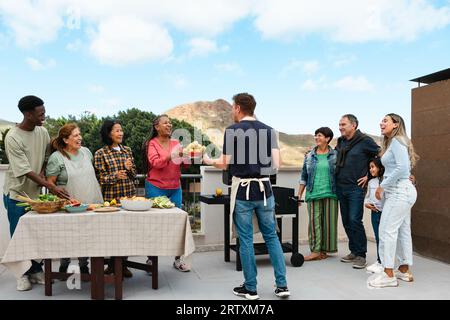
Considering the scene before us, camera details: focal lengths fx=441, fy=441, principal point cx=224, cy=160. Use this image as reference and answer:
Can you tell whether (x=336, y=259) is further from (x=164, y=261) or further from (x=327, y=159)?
(x=164, y=261)

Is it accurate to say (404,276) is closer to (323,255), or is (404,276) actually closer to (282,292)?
(323,255)

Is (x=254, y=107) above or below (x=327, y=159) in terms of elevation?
above

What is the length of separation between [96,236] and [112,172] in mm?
806

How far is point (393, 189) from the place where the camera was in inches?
148

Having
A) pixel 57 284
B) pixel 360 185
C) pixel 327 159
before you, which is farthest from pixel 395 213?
pixel 57 284

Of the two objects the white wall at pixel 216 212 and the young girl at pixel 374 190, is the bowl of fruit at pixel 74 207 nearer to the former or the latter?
the white wall at pixel 216 212

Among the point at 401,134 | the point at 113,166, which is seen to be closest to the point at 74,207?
the point at 113,166

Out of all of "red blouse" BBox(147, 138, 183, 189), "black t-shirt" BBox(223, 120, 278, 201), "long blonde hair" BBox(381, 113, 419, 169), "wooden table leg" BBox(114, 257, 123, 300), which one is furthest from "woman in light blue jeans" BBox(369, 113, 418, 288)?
"wooden table leg" BBox(114, 257, 123, 300)

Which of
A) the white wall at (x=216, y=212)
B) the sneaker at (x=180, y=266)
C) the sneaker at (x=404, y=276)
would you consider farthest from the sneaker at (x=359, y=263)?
the sneaker at (x=180, y=266)

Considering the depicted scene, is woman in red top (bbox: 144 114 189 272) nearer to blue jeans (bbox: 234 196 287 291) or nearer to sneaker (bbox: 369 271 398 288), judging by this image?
blue jeans (bbox: 234 196 287 291)

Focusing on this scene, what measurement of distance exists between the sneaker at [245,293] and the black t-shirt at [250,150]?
0.76m

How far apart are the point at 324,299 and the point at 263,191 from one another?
40.4 inches

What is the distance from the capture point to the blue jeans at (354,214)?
4500 mm
